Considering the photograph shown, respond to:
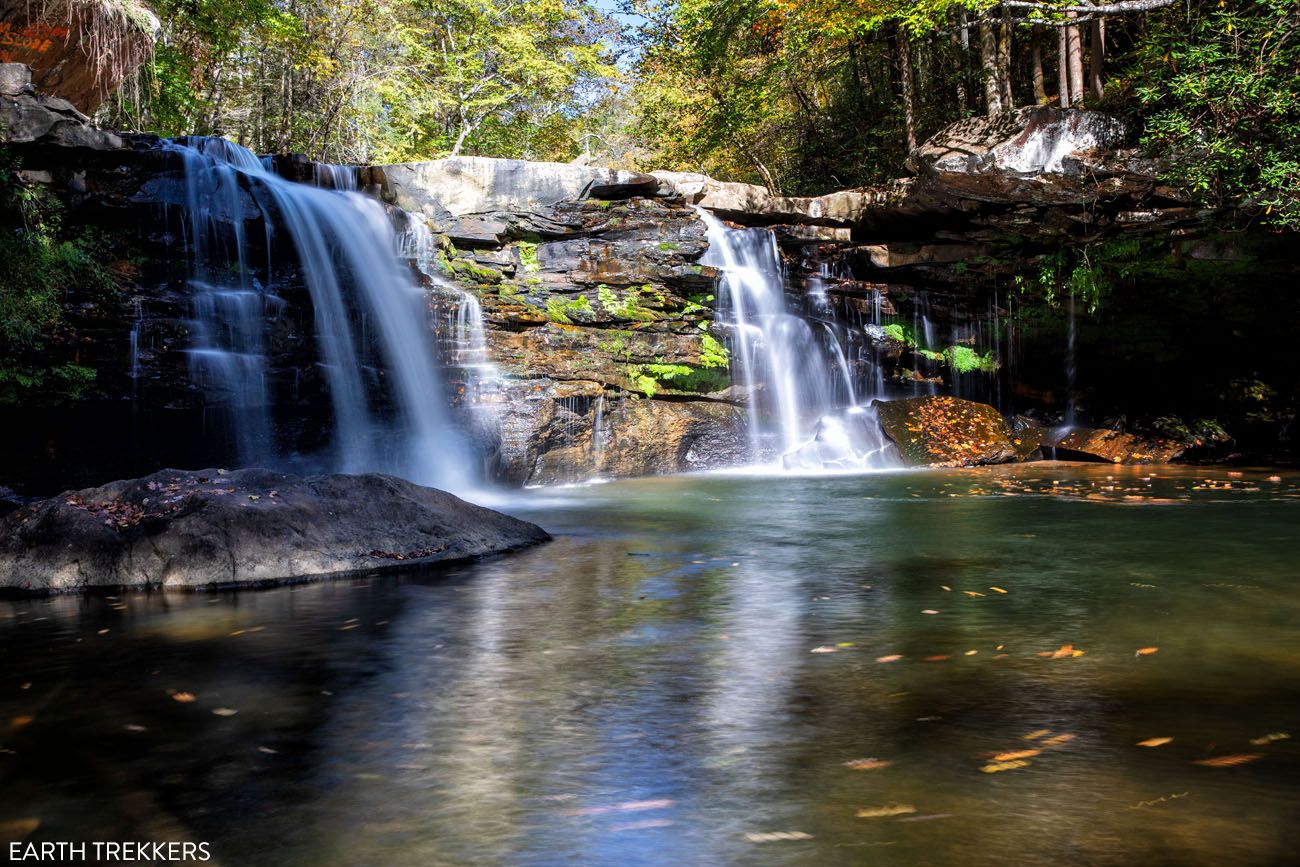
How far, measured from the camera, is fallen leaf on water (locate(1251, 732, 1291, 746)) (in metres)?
3.21

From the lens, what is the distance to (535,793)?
296cm

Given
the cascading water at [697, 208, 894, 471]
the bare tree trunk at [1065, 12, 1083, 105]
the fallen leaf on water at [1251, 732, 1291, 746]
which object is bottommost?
the fallen leaf on water at [1251, 732, 1291, 746]

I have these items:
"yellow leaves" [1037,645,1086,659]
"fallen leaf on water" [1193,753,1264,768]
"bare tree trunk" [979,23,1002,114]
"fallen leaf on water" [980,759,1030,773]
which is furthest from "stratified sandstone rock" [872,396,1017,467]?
"fallen leaf on water" [980,759,1030,773]

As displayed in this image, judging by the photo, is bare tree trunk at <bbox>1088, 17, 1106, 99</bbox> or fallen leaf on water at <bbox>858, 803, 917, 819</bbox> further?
bare tree trunk at <bbox>1088, 17, 1106, 99</bbox>

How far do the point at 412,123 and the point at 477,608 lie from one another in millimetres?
26673

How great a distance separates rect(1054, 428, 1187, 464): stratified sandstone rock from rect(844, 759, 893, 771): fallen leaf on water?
1494cm

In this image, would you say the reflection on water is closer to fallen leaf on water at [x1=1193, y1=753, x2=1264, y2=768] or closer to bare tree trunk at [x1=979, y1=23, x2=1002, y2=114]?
fallen leaf on water at [x1=1193, y1=753, x2=1264, y2=768]

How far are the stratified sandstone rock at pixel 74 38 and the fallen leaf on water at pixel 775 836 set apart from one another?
15034 mm

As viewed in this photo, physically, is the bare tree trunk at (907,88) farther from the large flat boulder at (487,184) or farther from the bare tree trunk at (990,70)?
the large flat boulder at (487,184)

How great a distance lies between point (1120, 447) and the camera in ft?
54.3

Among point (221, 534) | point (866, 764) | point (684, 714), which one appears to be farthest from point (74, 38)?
point (866, 764)

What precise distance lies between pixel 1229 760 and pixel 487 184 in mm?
15110

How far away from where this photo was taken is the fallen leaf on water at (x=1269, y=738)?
3215mm

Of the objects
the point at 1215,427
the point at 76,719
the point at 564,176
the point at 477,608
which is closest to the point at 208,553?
the point at 477,608
